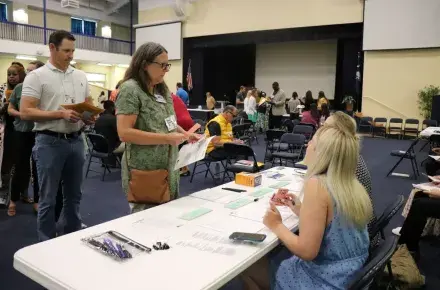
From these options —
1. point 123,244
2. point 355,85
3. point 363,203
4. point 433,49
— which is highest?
point 433,49

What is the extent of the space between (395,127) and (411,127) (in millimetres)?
588

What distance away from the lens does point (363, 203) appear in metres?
1.38

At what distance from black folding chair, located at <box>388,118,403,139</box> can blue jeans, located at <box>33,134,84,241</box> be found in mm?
10211

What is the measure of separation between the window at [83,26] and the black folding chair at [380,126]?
560 inches

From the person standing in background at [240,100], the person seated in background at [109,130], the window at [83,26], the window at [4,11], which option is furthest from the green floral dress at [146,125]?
the window at [83,26]

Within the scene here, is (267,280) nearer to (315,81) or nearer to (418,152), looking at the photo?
(418,152)

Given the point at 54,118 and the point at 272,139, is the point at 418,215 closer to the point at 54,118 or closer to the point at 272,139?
the point at 54,118

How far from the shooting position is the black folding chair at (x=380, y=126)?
36.2 feet

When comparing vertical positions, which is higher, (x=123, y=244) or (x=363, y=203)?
(x=363, y=203)

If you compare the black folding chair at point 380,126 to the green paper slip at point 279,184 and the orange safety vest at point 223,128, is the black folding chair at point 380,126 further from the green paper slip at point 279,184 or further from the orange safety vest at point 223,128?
the green paper slip at point 279,184

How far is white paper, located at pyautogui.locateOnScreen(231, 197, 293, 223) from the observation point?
1.76 meters

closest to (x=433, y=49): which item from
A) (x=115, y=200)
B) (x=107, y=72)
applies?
(x=115, y=200)

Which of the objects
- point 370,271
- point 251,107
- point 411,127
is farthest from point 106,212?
point 411,127

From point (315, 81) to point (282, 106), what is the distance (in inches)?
207
